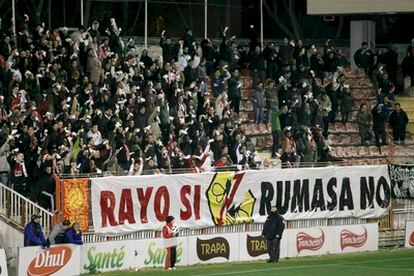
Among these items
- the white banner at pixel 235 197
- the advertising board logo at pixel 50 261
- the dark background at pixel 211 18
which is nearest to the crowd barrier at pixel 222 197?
the white banner at pixel 235 197

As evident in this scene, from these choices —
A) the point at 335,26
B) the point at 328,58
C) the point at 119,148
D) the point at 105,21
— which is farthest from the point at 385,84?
the point at 119,148

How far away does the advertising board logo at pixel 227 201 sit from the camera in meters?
39.7

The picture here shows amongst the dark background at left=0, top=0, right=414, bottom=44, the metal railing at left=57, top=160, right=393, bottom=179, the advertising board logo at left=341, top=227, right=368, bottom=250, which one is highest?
the dark background at left=0, top=0, right=414, bottom=44

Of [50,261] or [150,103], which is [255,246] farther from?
[50,261]

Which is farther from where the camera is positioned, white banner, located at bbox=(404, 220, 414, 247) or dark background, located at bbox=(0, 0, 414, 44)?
dark background, located at bbox=(0, 0, 414, 44)

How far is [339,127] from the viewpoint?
4806 centimetres

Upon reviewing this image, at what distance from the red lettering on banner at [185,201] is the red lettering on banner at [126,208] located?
1.60 meters

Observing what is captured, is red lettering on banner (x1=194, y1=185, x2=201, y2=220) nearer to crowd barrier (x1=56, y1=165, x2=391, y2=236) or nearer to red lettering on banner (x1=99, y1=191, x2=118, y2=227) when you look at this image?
crowd barrier (x1=56, y1=165, x2=391, y2=236)

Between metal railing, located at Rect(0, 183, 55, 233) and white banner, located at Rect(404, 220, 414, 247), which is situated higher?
metal railing, located at Rect(0, 183, 55, 233)

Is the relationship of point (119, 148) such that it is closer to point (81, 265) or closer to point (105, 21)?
point (81, 265)

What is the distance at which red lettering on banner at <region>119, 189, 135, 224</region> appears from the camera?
123 ft

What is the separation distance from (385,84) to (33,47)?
1430 centimetres

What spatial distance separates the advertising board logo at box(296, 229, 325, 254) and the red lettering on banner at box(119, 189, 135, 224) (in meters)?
5.35

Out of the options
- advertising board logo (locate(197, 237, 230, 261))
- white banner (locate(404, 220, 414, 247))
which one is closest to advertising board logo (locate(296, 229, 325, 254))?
advertising board logo (locate(197, 237, 230, 261))
